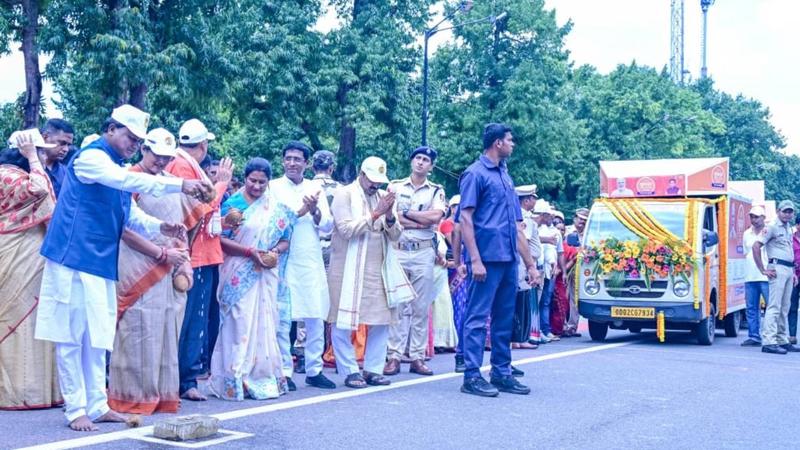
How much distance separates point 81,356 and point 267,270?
6.17 feet

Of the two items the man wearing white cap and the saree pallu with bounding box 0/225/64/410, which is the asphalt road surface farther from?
the man wearing white cap

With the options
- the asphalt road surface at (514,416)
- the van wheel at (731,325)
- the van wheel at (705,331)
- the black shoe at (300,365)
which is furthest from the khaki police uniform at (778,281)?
the black shoe at (300,365)

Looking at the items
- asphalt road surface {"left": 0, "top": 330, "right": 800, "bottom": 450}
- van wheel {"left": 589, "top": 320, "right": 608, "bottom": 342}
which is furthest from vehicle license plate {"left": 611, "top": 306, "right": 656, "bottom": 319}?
asphalt road surface {"left": 0, "top": 330, "right": 800, "bottom": 450}

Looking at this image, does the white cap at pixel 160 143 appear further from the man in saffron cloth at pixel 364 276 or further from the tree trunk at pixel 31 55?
the tree trunk at pixel 31 55

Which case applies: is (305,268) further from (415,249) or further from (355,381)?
(415,249)

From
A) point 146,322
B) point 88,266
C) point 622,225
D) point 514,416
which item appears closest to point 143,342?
point 146,322

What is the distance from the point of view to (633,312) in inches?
543

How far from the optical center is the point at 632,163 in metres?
15.9

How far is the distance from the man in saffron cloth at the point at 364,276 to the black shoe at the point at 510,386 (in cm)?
95

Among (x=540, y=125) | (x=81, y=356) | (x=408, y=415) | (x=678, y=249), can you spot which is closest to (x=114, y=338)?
(x=81, y=356)

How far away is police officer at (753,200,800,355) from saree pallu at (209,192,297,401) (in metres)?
8.09

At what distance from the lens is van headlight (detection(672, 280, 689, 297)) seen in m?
13.7

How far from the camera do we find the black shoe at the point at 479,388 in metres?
7.87

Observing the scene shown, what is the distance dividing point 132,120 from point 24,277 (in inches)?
64.1
